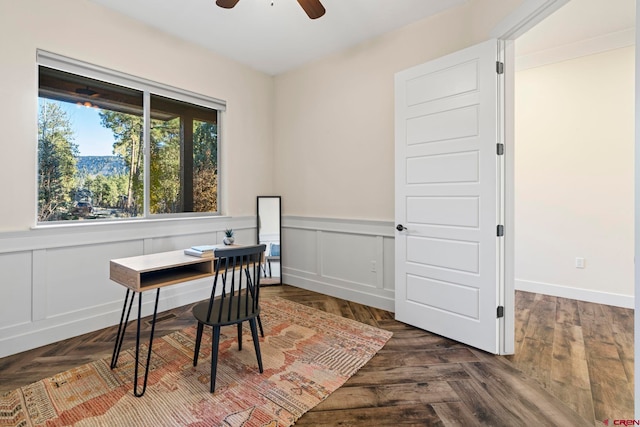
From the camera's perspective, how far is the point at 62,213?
2.64 m

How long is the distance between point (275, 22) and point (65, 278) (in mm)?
2980

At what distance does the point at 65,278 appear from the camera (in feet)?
8.35

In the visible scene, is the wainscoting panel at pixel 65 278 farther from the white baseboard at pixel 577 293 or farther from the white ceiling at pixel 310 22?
the white baseboard at pixel 577 293

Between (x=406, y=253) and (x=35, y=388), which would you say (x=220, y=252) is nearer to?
(x=35, y=388)

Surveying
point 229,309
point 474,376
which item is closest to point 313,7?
point 229,309

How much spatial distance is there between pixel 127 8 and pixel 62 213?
1.91 metres

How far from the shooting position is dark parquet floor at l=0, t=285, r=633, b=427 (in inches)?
65.7

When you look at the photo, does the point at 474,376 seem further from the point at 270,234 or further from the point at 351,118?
the point at 270,234

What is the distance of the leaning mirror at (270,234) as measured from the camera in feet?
13.5

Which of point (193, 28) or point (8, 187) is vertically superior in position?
point (193, 28)

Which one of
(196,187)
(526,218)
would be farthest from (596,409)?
(196,187)

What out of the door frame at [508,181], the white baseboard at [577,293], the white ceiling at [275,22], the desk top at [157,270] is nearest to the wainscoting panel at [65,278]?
the desk top at [157,270]

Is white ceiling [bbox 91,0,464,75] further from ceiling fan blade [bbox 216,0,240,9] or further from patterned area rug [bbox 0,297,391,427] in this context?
patterned area rug [bbox 0,297,391,427]

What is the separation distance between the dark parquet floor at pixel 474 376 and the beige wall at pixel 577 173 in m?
0.78
